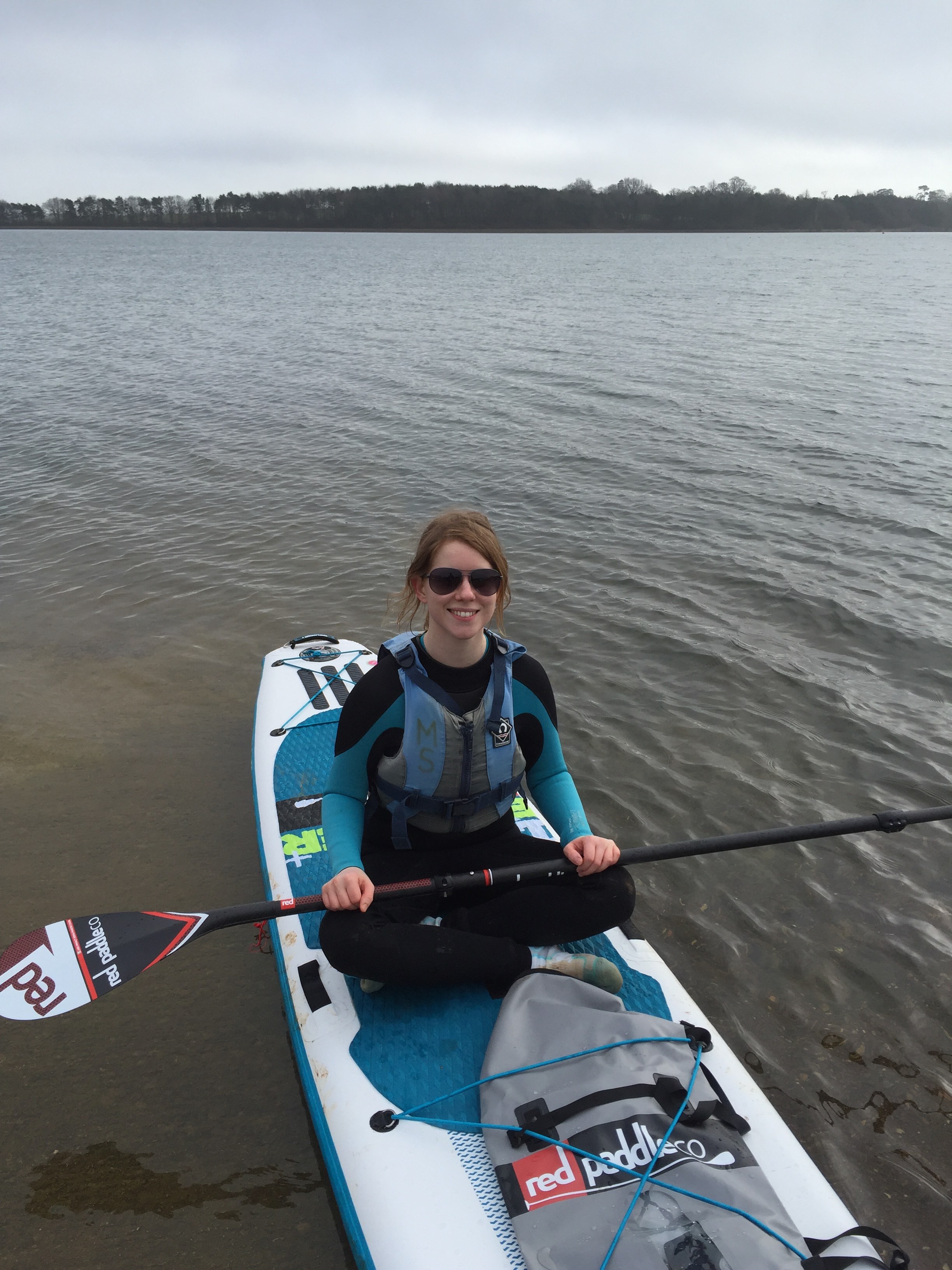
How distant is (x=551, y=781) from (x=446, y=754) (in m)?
0.56

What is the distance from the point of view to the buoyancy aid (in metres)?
2.98

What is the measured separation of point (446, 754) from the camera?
9.82ft

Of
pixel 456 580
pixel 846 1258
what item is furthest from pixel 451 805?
pixel 846 1258

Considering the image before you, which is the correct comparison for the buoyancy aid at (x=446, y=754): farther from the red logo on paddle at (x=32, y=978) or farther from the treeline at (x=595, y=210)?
the treeline at (x=595, y=210)

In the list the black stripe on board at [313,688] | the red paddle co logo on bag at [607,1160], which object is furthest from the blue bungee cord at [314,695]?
the red paddle co logo on bag at [607,1160]

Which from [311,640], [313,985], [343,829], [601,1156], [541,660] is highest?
[343,829]

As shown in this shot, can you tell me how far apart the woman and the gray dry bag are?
25cm

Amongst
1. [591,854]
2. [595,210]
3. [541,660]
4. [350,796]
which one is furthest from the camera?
[595,210]

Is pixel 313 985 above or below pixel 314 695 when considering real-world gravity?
above

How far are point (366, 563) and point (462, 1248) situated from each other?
7435mm

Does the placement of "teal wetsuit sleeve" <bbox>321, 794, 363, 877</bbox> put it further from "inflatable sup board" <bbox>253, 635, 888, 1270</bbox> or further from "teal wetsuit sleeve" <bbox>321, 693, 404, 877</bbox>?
"inflatable sup board" <bbox>253, 635, 888, 1270</bbox>

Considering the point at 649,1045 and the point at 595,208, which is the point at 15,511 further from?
the point at 595,208

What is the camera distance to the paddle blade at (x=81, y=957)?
9.15ft

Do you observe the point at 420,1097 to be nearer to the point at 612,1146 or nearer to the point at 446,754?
the point at 612,1146
